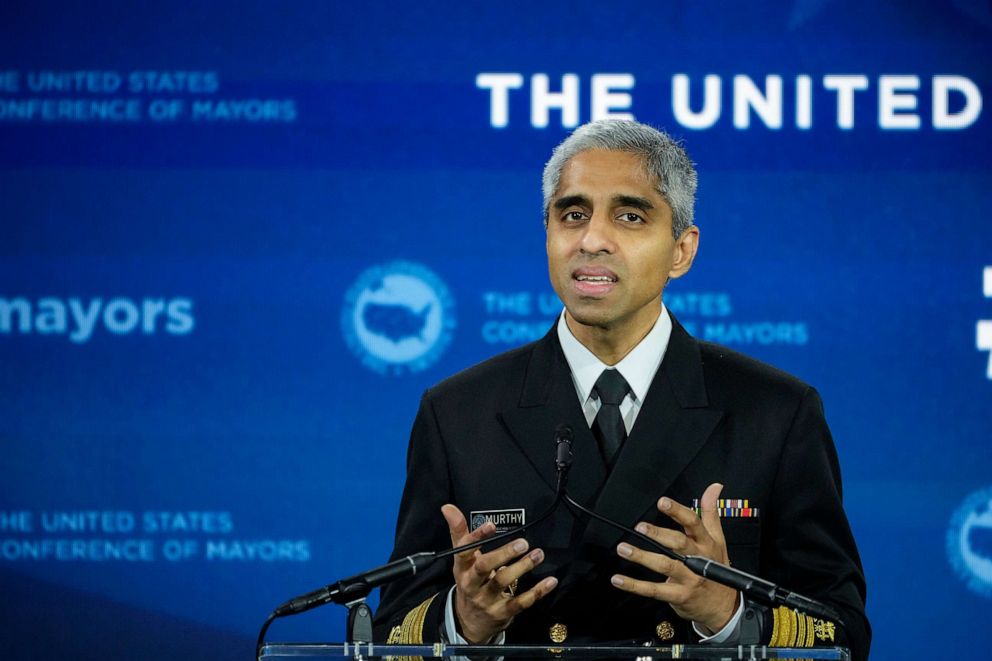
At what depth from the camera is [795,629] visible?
189 centimetres

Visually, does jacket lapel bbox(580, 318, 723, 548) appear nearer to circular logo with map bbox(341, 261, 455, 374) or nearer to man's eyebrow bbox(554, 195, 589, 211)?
man's eyebrow bbox(554, 195, 589, 211)

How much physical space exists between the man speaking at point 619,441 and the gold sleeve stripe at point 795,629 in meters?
0.19

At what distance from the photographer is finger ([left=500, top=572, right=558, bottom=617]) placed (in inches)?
71.1

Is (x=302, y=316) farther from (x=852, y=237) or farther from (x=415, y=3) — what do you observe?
(x=852, y=237)

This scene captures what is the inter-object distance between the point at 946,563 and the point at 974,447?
37 cm

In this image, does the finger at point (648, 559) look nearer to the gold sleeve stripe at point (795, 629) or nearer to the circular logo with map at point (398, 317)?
the gold sleeve stripe at point (795, 629)

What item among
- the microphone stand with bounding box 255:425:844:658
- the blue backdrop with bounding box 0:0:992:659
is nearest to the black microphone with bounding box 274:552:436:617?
the microphone stand with bounding box 255:425:844:658

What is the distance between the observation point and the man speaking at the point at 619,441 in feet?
7.18

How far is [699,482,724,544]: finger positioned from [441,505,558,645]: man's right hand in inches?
9.6

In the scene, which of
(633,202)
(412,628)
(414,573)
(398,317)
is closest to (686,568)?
(414,573)

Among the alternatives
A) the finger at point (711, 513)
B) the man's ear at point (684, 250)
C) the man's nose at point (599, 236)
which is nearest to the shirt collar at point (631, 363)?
the man's ear at point (684, 250)

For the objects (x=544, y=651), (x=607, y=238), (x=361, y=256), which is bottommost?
(x=544, y=651)

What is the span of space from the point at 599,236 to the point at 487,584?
713mm

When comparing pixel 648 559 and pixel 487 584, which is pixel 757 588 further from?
pixel 487 584
